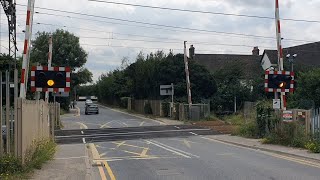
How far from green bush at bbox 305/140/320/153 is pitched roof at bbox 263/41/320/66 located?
50.8 metres

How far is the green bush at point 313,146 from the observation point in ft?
55.2

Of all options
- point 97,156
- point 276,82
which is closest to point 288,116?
point 276,82

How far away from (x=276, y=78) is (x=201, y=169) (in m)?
9.49

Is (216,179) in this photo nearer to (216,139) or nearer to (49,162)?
(49,162)

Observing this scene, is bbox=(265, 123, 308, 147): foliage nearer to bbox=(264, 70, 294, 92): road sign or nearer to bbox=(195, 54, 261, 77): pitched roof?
bbox=(264, 70, 294, 92): road sign

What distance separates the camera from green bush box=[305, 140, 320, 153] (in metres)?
16.8

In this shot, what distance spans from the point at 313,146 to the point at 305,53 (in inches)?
2231

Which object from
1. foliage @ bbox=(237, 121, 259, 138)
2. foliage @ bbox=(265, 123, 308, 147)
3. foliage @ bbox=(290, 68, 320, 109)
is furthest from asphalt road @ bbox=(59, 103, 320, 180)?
foliage @ bbox=(290, 68, 320, 109)

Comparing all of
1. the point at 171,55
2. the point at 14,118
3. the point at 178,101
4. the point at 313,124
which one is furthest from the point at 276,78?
the point at 171,55

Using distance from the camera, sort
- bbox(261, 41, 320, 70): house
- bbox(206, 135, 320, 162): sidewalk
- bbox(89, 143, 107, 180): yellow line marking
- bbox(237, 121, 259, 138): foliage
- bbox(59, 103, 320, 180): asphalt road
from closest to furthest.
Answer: bbox(59, 103, 320, 180): asphalt road < bbox(89, 143, 107, 180): yellow line marking < bbox(206, 135, 320, 162): sidewalk < bbox(237, 121, 259, 138): foliage < bbox(261, 41, 320, 70): house

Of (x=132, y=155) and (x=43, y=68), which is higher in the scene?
(x=43, y=68)

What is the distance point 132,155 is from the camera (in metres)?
17.9

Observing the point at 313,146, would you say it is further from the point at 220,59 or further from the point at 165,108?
the point at 220,59

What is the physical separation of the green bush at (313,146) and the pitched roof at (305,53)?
167ft
